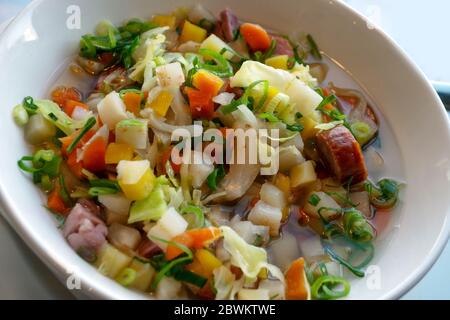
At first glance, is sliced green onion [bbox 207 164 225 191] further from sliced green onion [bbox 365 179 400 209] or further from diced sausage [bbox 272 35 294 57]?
diced sausage [bbox 272 35 294 57]

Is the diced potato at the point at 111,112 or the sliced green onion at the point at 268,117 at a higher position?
the sliced green onion at the point at 268,117

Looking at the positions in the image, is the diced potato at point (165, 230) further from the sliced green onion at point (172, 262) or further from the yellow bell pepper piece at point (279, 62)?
the yellow bell pepper piece at point (279, 62)

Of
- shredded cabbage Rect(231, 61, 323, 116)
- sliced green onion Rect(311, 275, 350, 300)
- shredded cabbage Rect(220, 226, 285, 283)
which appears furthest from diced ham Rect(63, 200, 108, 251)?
shredded cabbage Rect(231, 61, 323, 116)

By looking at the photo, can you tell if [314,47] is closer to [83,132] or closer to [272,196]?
[272,196]

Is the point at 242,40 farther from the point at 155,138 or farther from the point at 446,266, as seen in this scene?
the point at 446,266

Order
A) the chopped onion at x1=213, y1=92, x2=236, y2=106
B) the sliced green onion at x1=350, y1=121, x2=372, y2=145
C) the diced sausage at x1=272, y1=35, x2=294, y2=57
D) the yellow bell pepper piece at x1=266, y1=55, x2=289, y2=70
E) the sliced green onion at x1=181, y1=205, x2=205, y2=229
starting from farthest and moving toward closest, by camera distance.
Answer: the diced sausage at x1=272, y1=35, x2=294, y2=57, the yellow bell pepper piece at x1=266, y1=55, x2=289, y2=70, the sliced green onion at x1=350, y1=121, x2=372, y2=145, the chopped onion at x1=213, y1=92, x2=236, y2=106, the sliced green onion at x1=181, y1=205, x2=205, y2=229

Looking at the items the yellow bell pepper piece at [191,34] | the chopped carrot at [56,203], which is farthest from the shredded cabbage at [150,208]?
the yellow bell pepper piece at [191,34]
